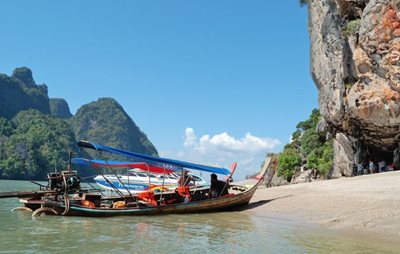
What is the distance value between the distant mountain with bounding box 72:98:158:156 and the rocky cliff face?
139m

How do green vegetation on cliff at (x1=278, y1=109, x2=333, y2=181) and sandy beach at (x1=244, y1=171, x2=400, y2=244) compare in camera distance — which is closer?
sandy beach at (x1=244, y1=171, x2=400, y2=244)

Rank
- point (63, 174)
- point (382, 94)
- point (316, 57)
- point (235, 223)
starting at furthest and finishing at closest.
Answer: point (316, 57), point (382, 94), point (63, 174), point (235, 223)

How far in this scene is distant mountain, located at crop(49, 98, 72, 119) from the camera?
185 m

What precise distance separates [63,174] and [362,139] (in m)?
19.0

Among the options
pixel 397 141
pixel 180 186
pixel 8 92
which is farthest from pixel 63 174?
pixel 8 92

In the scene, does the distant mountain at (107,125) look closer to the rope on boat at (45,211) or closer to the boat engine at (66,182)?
the boat engine at (66,182)

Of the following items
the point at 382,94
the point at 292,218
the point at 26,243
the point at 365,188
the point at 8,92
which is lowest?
the point at 26,243

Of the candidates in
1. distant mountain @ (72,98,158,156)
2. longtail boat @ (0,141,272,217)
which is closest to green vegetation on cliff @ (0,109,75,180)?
distant mountain @ (72,98,158,156)

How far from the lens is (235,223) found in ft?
41.9

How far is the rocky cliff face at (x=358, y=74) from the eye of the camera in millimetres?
21797

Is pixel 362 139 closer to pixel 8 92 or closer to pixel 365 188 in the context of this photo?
pixel 365 188

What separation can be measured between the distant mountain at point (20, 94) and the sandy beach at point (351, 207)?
386 feet

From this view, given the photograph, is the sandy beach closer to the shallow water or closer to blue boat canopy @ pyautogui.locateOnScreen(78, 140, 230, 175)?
the shallow water

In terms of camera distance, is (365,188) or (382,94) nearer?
(365,188)
